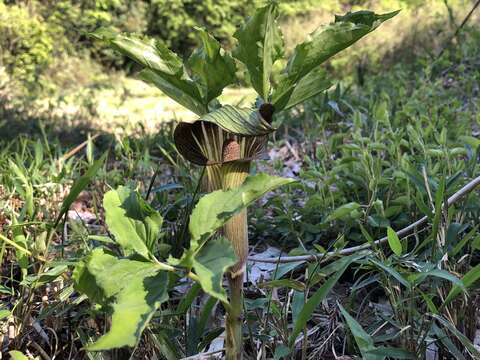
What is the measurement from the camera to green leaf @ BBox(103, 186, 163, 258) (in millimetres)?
628

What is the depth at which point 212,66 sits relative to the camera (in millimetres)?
676

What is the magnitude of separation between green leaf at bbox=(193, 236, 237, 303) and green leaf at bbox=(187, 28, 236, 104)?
212 mm

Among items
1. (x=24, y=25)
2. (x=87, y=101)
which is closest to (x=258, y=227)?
(x=87, y=101)

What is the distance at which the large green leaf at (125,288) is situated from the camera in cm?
52

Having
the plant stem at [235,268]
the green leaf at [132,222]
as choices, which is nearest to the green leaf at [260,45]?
the plant stem at [235,268]

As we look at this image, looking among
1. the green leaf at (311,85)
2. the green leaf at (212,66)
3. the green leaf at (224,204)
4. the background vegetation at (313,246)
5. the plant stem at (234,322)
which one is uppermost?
the green leaf at (212,66)

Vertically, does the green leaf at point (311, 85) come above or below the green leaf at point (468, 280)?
above

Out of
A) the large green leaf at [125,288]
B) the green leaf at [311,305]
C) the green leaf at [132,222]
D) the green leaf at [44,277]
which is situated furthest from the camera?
the green leaf at [44,277]

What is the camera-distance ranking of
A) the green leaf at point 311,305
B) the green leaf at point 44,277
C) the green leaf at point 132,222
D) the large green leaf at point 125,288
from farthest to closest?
the green leaf at point 44,277, the green leaf at point 311,305, the green leaf at point 132,222, the large green leaf at point 125,288

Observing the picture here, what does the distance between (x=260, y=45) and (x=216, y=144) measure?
131 mm

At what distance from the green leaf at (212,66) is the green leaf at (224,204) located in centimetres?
15

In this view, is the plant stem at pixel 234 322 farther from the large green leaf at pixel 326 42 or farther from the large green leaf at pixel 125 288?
the large green leaf at pixel 326 42

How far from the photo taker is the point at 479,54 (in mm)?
3324

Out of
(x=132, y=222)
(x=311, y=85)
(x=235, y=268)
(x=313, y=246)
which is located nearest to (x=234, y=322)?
(x=235, y=268)
